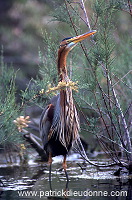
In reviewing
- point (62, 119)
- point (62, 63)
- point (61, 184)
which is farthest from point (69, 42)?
point (61, 184)

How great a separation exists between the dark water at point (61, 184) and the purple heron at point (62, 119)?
1.56 feet

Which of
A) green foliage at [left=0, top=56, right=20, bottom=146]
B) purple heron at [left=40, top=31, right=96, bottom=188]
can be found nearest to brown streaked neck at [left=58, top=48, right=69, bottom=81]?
purple heron at [left=40, top=31, right=96, bottom=188]

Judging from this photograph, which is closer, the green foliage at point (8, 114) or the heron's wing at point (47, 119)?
the green foliage at point (8, 114)

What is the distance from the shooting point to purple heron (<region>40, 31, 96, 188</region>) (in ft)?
21.0

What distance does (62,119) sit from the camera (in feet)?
21.3

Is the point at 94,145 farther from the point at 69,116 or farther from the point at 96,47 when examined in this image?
the point at 96,47

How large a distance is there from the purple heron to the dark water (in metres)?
0.48

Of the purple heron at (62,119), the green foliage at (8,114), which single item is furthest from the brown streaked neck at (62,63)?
the green foliage at (8,114)

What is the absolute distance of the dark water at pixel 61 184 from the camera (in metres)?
5.69

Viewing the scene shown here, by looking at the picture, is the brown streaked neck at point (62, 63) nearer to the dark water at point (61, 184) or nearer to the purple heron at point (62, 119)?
the purple heron at point (62, 119)

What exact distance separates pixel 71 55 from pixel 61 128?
4.57 ft

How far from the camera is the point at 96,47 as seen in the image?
603 centimetres

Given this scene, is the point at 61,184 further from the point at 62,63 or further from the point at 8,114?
the point at 62,63

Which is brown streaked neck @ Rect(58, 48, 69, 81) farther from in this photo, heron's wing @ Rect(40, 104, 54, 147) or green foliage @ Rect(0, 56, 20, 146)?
green foliage @ Rect(0, 56, 20, 146)
